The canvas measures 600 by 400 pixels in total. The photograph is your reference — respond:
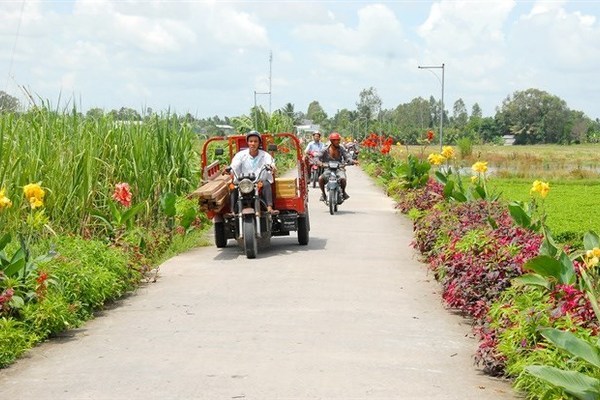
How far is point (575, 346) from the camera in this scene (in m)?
5.11

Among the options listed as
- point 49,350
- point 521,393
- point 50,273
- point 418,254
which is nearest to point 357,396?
point 521,393

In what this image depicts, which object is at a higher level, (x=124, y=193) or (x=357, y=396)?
(x=124, y=193)

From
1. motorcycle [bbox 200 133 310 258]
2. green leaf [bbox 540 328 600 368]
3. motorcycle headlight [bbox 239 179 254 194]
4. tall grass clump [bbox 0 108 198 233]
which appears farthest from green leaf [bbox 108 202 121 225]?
green leaf [bbox 540 328 600 368]

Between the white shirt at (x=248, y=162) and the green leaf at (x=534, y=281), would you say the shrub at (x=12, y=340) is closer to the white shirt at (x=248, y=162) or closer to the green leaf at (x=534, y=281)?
the green leaf at (x=534, y=281)

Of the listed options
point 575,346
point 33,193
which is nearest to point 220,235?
point 33,193

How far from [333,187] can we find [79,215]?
7847 mm

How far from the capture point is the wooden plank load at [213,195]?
461 inches

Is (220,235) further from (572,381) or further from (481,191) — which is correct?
(572,381)

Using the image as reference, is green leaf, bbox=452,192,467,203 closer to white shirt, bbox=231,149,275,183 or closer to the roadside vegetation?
the roadside vegetation

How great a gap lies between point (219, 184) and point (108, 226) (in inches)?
83.9

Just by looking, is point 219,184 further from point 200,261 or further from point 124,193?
point 124,193

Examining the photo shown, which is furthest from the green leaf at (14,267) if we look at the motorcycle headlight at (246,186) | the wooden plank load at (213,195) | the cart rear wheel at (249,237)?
the motorcycle headlight at (246,186)

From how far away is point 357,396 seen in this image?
18.7 feet

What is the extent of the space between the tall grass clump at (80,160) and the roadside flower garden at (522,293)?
4114mm
